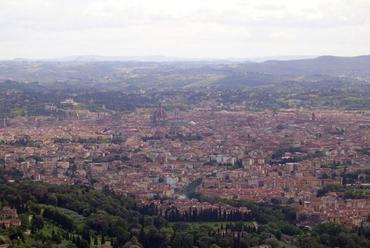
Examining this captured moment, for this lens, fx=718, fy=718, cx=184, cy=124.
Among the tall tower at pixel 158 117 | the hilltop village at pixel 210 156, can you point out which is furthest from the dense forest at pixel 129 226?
the tall tower at pixel 158 117

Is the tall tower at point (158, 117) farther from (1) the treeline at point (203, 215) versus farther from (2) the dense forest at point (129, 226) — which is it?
(2) the dense forest at point (129, 226)

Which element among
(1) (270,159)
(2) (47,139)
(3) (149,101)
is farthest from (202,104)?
(1) (270,159)

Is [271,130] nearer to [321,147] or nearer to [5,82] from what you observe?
[321,147]

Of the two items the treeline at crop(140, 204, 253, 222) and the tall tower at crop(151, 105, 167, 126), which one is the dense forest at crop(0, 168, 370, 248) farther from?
the tall tower at crop(151, 105, 167, 126)

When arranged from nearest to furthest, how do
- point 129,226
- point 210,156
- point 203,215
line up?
point 129,226 → point 203,215 → point 210,156

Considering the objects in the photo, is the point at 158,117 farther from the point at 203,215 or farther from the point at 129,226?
the point at 129,226

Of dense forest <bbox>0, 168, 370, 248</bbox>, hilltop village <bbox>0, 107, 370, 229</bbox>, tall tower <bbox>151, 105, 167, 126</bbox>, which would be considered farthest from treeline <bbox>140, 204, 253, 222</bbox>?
tall tower <bbox>151, 105, 167, 126</bbox>

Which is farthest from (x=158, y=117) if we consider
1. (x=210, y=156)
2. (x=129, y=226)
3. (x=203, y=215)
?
(x=129, y=226)
